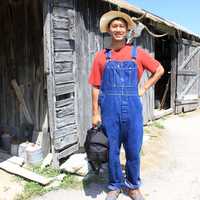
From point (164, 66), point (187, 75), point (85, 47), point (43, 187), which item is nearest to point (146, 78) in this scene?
point (187, 75)

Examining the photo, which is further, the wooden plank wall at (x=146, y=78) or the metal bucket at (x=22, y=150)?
the wooden plank wall at (x=146, y=78)

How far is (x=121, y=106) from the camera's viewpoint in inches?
148

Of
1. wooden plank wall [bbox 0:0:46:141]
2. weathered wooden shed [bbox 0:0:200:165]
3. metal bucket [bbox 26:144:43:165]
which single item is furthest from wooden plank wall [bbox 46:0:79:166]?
wooden plank wall [bbox 0:0:46:141]

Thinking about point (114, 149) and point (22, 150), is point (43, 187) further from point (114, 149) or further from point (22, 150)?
point (114, 149)

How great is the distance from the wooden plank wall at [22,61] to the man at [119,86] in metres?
2.13

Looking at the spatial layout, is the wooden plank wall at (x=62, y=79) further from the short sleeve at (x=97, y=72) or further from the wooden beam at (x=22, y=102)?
the short sleeve at (x=97, y=72)

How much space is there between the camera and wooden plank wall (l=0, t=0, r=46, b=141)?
5734 millimetres

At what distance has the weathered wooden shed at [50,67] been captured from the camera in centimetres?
511

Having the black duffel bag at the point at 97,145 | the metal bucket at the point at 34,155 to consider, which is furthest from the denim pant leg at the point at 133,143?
the metal bucket at the point at 34,155

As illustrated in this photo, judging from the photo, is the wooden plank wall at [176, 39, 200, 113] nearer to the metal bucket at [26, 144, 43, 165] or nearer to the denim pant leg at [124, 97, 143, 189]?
the metal bucket at [26, 144, 43, 165]

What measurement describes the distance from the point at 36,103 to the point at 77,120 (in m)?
0.85

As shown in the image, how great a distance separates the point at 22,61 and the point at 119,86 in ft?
9.58

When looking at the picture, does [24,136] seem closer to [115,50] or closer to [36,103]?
[36,103]

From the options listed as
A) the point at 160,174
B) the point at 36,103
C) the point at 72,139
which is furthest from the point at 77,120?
the point at 160,174
